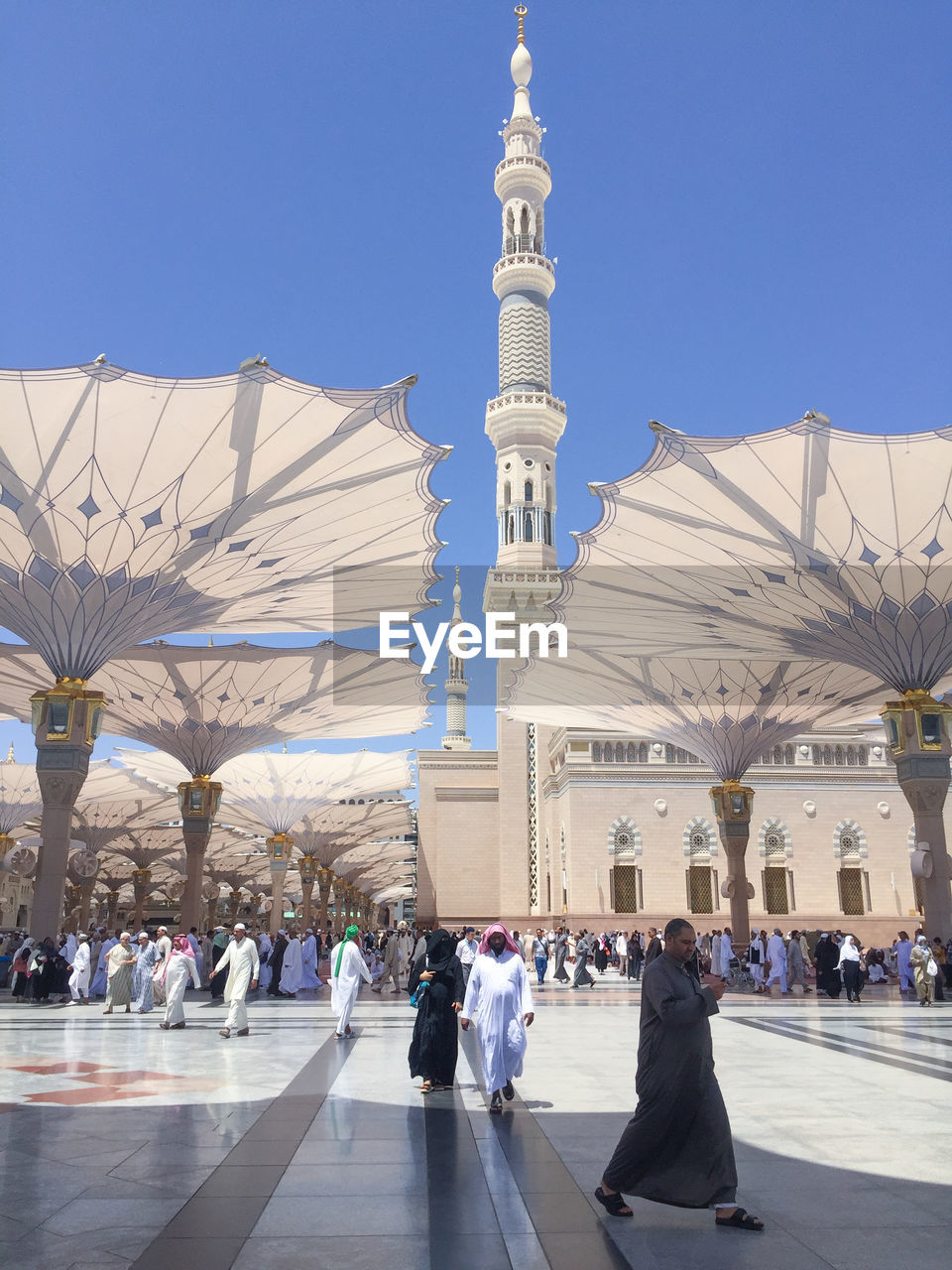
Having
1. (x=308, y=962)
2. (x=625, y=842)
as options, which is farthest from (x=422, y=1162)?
(x=625, y=842)

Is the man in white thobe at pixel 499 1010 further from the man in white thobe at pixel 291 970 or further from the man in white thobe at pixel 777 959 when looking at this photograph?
the man in white thobe at pixel 777 959

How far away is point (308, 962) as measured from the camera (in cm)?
2055

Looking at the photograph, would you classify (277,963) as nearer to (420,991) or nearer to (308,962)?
(308,962)

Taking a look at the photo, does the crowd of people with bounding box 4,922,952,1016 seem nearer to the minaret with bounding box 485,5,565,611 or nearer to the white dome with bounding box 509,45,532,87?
the minaret with bounding box 485,5,565,611

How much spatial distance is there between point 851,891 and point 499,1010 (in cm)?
3564

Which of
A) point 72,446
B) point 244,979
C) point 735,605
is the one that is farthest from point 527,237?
point 244,979

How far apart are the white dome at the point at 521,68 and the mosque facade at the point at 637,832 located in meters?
30.3

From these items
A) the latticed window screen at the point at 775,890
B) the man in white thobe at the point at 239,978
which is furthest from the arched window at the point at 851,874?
the man in white thobe at the point at 239,978

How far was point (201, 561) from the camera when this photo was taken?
52.3 ft

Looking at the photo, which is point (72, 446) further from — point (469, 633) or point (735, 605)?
point (469, 633)

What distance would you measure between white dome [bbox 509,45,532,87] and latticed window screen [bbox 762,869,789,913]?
150 feet

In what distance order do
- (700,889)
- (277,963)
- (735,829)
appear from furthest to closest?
(700,889) < (735,829) < (277,963)

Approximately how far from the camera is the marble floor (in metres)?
3.68

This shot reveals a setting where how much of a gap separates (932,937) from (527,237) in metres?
46.4
